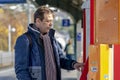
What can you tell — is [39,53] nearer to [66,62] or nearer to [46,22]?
[46,22]

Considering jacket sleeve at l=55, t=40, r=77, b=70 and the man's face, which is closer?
the man's face

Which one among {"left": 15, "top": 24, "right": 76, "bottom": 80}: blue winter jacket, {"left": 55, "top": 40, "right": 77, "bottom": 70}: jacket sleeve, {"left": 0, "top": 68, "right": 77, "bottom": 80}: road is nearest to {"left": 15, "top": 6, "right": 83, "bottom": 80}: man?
{"left": 15, "top": 24, "right": 76, "bottom": 80}: blue winter jacket

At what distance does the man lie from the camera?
13.9ft

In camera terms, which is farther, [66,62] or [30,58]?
[66,62]

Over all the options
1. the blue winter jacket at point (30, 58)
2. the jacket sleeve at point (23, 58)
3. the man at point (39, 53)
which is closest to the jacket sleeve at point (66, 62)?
the man at point (39, 53)

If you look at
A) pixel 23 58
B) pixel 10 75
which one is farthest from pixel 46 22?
pixel 10 75

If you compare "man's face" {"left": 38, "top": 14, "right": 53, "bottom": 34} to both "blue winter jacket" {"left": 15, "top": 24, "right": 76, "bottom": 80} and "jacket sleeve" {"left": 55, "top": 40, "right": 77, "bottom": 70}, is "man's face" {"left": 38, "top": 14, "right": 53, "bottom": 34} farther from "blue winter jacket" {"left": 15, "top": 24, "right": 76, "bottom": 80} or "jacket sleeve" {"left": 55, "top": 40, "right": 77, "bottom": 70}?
"jacket sleeve" {"left": 55, "top": 40, "right": 77, "bottom": 70}

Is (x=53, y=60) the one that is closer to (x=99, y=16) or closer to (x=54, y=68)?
(x=54, y=68)

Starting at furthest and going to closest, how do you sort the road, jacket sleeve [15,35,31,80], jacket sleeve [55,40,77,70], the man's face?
1. the road
2. jacket sleeve [55,40,77,70]
3. the man's face
4. jacket sleeve [15,35,31,80]

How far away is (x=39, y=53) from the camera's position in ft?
14.2

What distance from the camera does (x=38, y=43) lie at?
434 cm

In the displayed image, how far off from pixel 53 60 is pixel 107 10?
4.72 feet

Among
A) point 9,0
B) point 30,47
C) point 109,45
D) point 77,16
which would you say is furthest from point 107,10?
point 77,16

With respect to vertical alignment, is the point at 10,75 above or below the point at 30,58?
below
